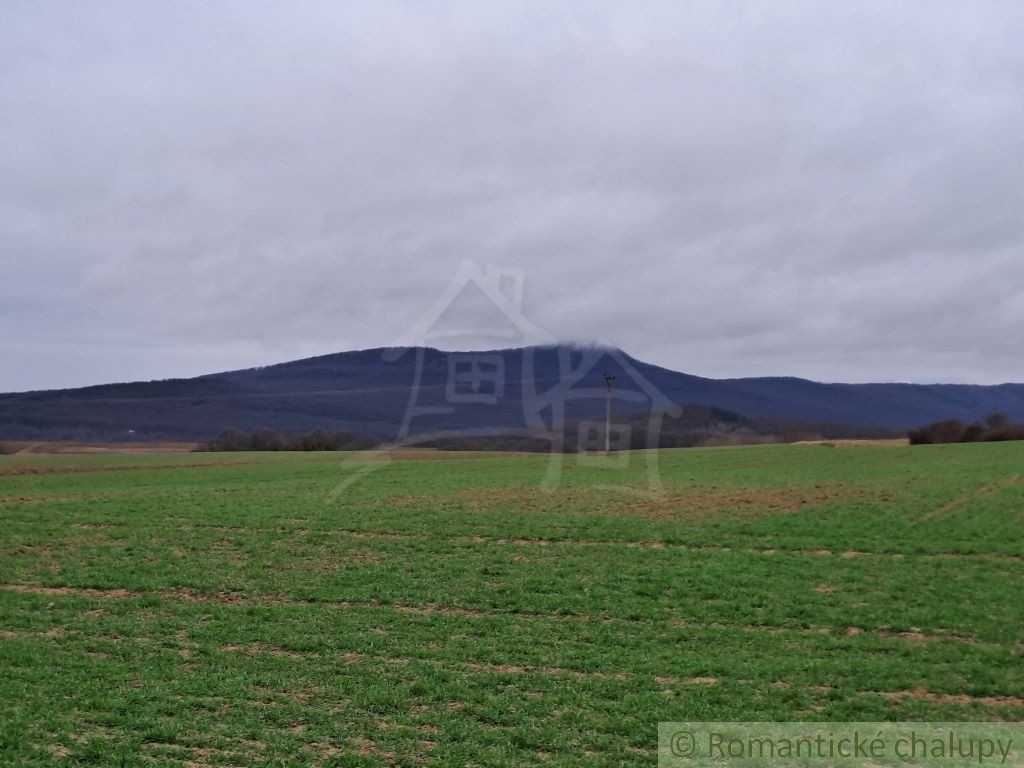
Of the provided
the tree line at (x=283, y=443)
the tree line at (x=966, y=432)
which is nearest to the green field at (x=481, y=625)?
the tree line at (x=283, y=443)

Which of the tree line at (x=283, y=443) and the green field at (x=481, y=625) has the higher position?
the tree line at (x=283, y=443)

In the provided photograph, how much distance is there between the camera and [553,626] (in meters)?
16.7

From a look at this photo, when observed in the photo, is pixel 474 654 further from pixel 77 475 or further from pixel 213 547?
pixel 77 475

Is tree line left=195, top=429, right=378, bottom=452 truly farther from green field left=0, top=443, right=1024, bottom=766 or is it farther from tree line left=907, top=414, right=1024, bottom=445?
tree line left=907, top=414, right=1024, bottom=445

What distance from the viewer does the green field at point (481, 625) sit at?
35.6 ft

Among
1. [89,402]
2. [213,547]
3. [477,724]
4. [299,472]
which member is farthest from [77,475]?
[89,402]

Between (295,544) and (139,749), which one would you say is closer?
(139,749)

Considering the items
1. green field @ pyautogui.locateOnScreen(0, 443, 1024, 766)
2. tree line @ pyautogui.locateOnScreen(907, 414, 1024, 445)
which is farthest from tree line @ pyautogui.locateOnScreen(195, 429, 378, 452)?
tree line @ pyautogui.locateOnScreen(907, 414, 1024, 445)

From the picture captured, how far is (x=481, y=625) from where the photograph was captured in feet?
55.1

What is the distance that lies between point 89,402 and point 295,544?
178224mm

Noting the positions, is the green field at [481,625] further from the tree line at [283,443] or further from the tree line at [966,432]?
the tree line at [966,432]

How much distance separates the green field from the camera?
10836 millimetres

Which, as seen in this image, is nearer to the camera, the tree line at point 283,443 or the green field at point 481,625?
the green field at point 481,625

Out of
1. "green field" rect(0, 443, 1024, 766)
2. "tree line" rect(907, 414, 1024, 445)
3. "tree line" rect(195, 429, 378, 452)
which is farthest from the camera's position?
"tree line" rect(907, 414, 1024, 445)
